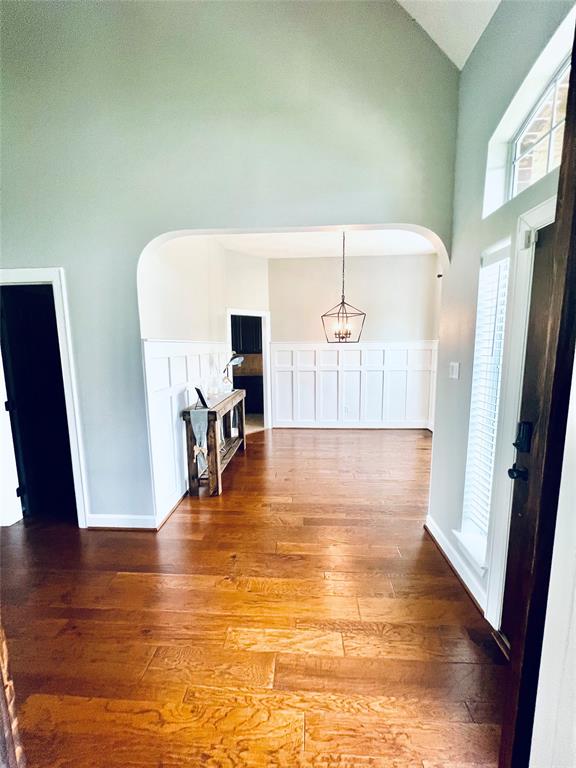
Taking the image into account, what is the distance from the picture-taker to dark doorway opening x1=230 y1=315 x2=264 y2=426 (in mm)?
6891

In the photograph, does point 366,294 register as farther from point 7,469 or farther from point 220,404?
point 7,469

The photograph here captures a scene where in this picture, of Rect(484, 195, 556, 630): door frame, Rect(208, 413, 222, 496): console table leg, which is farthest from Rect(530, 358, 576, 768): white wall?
Rect(208, 413, 222, 496): console table leg

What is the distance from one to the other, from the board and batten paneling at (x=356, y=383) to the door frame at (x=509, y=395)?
4.05 meters

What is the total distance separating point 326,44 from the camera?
84.8 inches

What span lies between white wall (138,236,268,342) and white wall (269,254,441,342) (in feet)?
1.34

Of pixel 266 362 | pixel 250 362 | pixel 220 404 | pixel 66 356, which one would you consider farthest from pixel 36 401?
pixel 250 362

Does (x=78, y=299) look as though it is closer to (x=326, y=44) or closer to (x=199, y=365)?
(x=199, y=365)

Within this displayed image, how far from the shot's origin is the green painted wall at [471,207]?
146cm

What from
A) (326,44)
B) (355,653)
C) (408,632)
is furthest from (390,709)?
(326,44)

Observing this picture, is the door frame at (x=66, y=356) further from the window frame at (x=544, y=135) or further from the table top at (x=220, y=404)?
the window frame at (x=544, y=135)

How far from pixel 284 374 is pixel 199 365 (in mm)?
2243

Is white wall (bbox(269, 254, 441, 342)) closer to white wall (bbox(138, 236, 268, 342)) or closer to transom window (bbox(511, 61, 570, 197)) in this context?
white wall (bbox(138, 236, 268, 342))

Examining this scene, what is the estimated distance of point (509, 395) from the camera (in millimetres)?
1634

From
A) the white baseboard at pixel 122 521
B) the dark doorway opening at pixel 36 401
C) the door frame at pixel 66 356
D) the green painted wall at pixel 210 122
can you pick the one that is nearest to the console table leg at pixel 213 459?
the white baseboard at pixel 122 521
